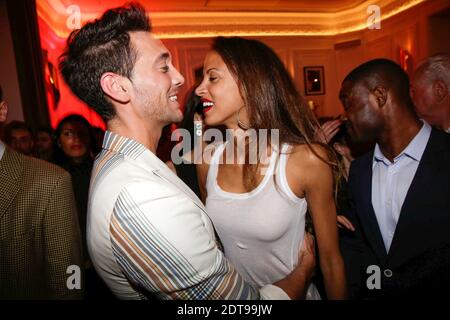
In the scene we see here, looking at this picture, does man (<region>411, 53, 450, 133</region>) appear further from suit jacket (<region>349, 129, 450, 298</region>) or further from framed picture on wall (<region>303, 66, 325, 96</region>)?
framed picture on wall (<region>303, 66, 325, 96</region>)

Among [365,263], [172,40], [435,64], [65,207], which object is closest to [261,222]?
[365,263]

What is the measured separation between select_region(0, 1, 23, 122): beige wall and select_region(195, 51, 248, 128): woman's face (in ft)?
11.7

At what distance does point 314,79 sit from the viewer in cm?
860

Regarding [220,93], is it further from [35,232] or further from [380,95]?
[35,232]

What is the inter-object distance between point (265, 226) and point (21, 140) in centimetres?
335

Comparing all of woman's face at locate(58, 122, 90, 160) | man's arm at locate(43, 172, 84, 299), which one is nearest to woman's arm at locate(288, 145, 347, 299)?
man's arm at locate(43, 172, 84, 299)

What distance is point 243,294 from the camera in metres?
1.02

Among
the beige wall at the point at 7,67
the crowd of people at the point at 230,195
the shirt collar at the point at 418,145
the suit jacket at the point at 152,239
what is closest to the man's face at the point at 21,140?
the beige wall at the point at 7,67

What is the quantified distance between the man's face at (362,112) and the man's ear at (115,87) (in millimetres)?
1332

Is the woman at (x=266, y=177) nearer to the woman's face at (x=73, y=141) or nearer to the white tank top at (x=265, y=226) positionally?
the white tank top at (x=265, y=226)

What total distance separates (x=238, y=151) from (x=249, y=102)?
0.28 meters

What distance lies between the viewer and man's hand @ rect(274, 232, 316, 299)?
3.89 feet

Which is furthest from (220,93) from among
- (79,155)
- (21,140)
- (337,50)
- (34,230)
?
(337,50)

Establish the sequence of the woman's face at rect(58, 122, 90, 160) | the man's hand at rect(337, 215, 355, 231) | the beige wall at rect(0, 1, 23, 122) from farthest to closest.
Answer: the beige wall at rect(0, 1, 23, 122)
the woman's face at rect(58, 122, 90, 160)
the man's hand at rect(337, 215, 355, 231)
